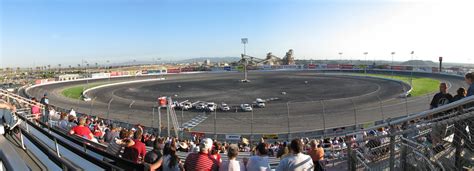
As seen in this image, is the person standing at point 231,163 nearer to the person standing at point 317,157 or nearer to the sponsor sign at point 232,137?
the person standing at point 317,157

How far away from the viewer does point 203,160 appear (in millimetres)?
4324

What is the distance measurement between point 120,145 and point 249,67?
91.8 meters

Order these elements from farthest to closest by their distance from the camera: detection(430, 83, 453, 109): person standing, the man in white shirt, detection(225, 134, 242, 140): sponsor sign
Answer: detection(225, 134, 242, 140): sponsor sign → detection(430, 83, 453, 109): person standing → the man in white shirt

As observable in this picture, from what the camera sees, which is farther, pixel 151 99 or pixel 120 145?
pixel 151 99

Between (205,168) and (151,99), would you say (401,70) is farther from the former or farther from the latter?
(205,168)

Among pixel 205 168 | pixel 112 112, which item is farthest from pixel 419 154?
pixel 112 112

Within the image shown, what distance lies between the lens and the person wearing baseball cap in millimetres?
4301

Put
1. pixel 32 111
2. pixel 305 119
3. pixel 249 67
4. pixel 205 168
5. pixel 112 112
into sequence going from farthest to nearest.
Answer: pixel 249 67
pixel 112 112
pixel 305 119
pixel 32 111
pixel 205 168

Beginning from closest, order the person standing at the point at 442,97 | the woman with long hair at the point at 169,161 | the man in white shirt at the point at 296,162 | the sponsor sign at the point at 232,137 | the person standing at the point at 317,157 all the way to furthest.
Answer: the man in white shirt at the point at 296,162
the woman with long hair at the point at 169,161
the person standing at the point at 317,157
the person standing at the point at 442,97
the sponsor sign at the point at 232,137

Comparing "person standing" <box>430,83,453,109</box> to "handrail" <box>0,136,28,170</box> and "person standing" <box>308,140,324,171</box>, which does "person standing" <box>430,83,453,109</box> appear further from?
"handrail" <box>0,136,28,170</box>

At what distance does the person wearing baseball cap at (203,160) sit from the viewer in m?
4.30

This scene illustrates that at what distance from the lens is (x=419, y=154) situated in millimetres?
3881

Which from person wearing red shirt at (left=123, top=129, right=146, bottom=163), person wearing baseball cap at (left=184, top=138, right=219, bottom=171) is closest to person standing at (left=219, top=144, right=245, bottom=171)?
person wearing baseball cap at (left=184, top=138, right=219, bottom=171)

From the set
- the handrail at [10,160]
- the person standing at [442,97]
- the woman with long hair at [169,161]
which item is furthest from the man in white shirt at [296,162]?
the person standing at [442,97]
